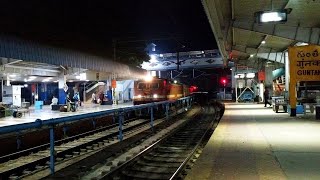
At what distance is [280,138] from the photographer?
11203 mm

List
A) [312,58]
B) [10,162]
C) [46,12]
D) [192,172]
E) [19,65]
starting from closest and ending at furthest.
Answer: [192,172] → [10,162] → [312,58] → [46,12] → [19,65]

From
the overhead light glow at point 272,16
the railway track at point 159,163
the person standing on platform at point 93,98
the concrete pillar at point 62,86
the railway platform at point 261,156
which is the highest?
the overhead light glow at point 272,16

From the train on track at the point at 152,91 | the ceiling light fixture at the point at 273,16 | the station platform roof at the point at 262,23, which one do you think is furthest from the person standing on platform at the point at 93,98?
the ceiling light fixture at the point at 273,16

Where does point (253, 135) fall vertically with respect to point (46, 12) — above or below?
below

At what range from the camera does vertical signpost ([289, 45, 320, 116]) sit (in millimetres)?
18406

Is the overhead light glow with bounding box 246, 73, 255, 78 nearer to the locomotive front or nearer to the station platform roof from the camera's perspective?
the station platform roof

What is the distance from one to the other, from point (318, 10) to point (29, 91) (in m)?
38.9

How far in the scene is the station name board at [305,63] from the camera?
1841 cm

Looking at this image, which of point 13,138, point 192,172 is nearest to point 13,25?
point 13,138

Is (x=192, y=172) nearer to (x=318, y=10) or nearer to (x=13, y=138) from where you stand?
(x=13, y=138)

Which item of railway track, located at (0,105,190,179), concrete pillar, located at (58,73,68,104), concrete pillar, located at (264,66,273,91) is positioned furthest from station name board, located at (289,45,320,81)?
concrete pillar, located at (58,73,68,104)

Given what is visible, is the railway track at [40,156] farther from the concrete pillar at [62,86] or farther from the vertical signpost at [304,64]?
the concrete pillar at [62,86]

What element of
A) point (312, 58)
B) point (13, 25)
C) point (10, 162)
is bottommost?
point (10, 162)

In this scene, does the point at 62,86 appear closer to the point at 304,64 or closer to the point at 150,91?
the point at 150,91
